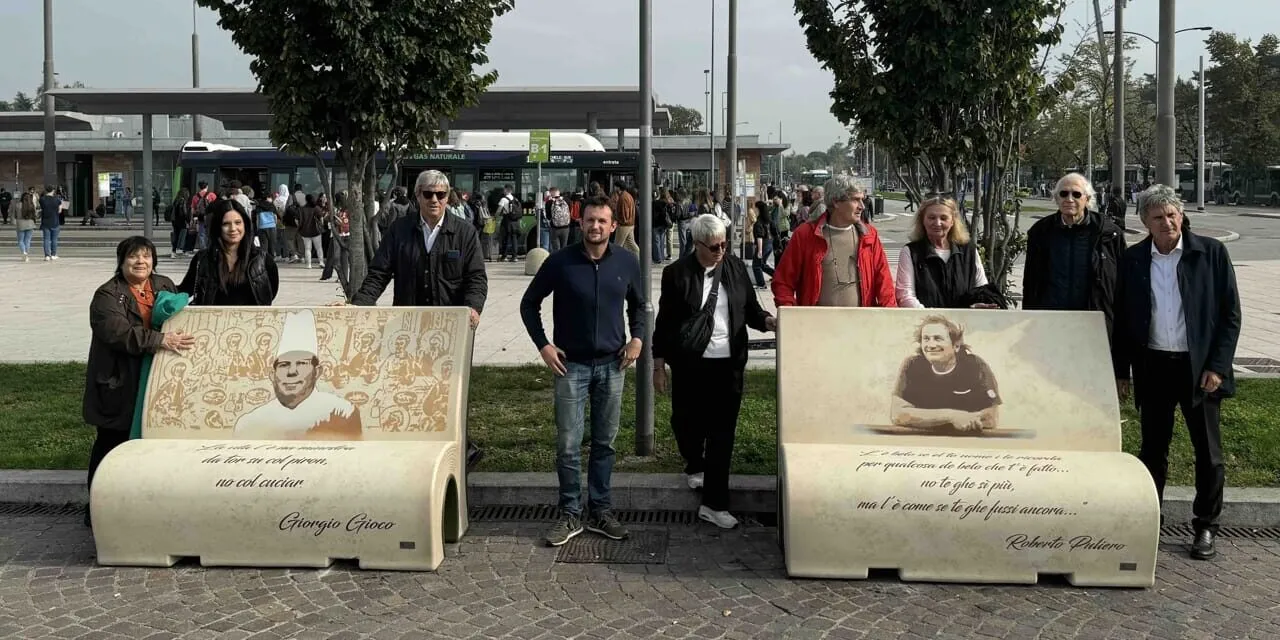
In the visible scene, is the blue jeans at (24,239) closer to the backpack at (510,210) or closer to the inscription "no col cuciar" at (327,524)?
the backpack at (510,210)

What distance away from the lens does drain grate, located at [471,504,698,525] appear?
6.41 meters

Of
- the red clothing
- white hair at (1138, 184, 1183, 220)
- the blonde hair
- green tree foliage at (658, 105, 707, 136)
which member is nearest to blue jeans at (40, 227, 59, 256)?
the red clothing

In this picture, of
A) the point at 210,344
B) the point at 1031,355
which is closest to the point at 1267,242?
the point at 1031,355

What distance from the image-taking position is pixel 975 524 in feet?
17.0

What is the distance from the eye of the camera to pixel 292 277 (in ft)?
71.2

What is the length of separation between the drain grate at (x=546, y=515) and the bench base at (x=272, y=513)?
0.98 meters

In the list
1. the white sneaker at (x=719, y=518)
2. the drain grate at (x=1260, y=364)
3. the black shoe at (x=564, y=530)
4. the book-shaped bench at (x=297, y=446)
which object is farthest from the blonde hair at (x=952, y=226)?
the drain grate at (x=1260, y=364)

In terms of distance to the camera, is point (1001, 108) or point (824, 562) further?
point (1001, 108)

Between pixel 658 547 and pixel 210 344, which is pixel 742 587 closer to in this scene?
pixel 658 547

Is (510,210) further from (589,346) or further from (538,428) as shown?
(589,346)

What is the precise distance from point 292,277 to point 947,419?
17.9m

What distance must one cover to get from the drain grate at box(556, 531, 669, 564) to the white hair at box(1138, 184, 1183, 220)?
2.87 meters

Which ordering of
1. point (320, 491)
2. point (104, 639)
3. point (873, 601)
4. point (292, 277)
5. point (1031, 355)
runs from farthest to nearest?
point (292, 277) → point (1031, 355) → point (320, 491) → point (873, 601) → point (104, 639)

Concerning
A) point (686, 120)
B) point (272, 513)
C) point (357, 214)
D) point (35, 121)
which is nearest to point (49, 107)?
point (35, 121)
